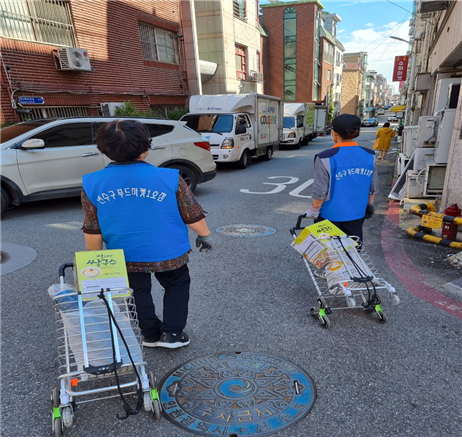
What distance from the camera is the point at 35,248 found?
16.7 feet

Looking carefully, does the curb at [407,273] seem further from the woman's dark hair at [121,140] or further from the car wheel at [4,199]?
the car wheel at [4,199]

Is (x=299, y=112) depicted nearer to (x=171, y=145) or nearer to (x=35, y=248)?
(x=171, y=145)

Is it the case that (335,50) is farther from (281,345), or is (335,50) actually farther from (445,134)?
(281,345)

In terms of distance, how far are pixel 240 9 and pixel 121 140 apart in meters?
26.2

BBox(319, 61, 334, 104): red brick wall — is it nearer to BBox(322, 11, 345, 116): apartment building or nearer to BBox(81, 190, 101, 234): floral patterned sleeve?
BBox(322, 11, 345, 116): apartment building

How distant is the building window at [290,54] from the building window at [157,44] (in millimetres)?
22518

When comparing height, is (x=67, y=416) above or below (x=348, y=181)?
below

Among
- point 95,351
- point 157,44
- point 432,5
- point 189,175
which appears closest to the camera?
point 95,351

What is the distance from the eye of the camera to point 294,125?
19.9m

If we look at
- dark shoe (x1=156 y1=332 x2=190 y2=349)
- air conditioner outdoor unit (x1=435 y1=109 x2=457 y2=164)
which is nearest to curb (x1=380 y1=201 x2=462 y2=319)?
air conditioner outdoor unit (x1=435 y1=109 x2=457 y2=164)

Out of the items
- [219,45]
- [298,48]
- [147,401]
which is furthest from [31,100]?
[298,48]

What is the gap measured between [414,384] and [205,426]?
1449 millimetres

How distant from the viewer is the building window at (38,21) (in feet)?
34.3

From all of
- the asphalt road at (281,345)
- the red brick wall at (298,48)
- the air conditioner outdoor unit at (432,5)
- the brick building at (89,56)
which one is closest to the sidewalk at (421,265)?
the asphalt road at (281,345)
